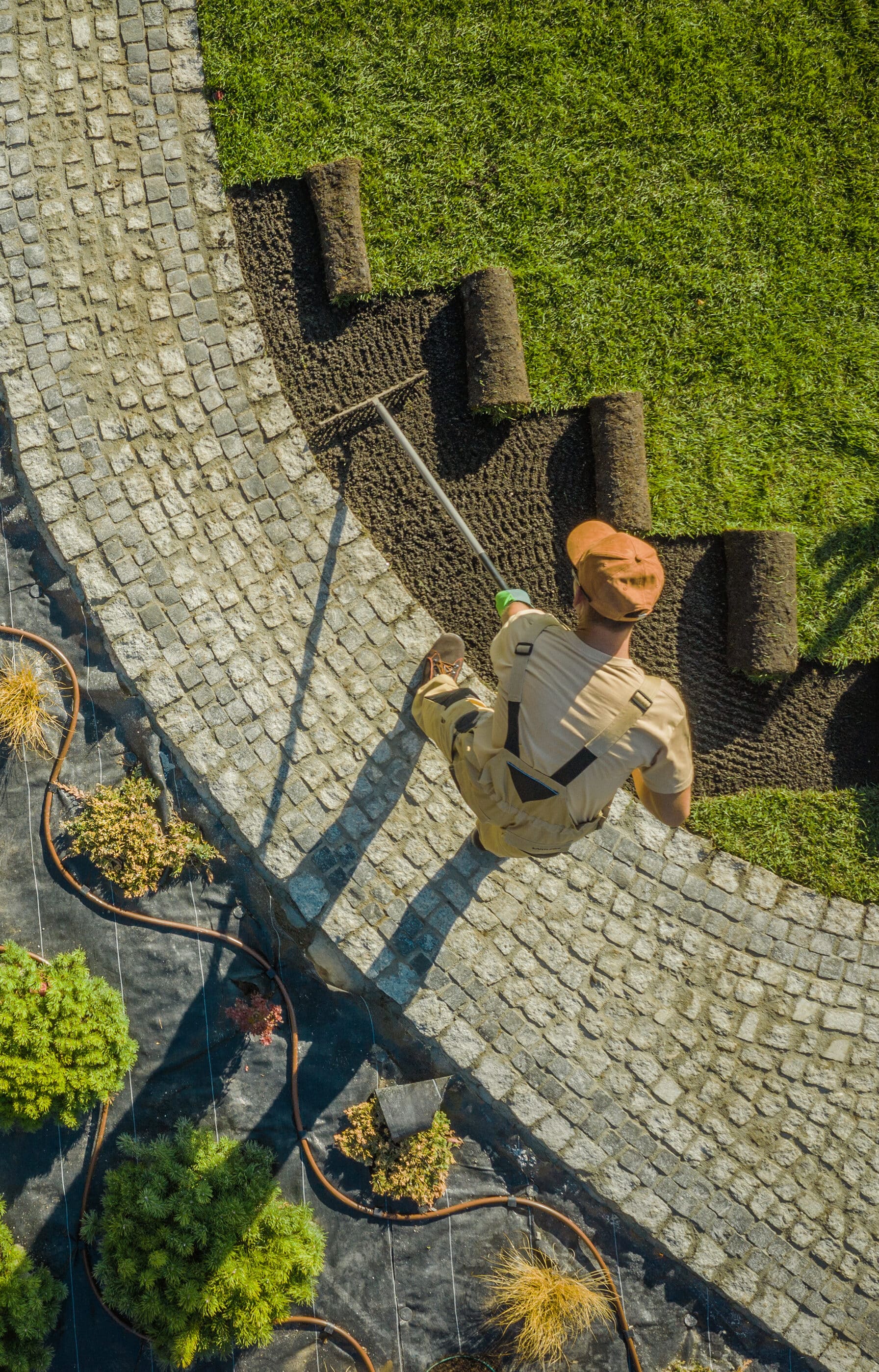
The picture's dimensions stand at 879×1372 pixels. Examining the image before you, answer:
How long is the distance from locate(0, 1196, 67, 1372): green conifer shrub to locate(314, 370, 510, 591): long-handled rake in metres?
5.41

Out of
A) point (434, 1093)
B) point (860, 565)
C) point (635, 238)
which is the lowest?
point (434, 1093)

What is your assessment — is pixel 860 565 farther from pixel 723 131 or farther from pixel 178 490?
pixel 178 490

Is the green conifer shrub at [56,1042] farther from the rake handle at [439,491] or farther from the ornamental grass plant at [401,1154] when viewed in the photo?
the rake handle at [439,491]

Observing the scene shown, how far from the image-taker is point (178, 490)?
5953 mm

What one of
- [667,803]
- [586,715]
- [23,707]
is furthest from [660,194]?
[23,707]

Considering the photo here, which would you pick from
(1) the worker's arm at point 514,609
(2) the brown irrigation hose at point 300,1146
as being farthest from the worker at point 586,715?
(2) the brown irrigation hose at point 300,1146

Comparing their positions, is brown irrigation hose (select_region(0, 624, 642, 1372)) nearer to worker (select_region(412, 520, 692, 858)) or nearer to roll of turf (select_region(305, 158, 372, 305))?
worker (select_region(412, 520, 692, 858))

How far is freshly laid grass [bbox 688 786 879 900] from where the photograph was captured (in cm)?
612

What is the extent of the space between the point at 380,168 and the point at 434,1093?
20.9 feet

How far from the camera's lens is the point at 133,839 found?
5.80 metres

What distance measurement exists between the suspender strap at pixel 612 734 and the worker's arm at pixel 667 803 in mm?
315

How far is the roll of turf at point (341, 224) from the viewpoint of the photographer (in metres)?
5.89

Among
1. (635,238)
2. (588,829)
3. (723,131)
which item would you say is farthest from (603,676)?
(723,131)

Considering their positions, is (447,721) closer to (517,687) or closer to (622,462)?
(517,687)
